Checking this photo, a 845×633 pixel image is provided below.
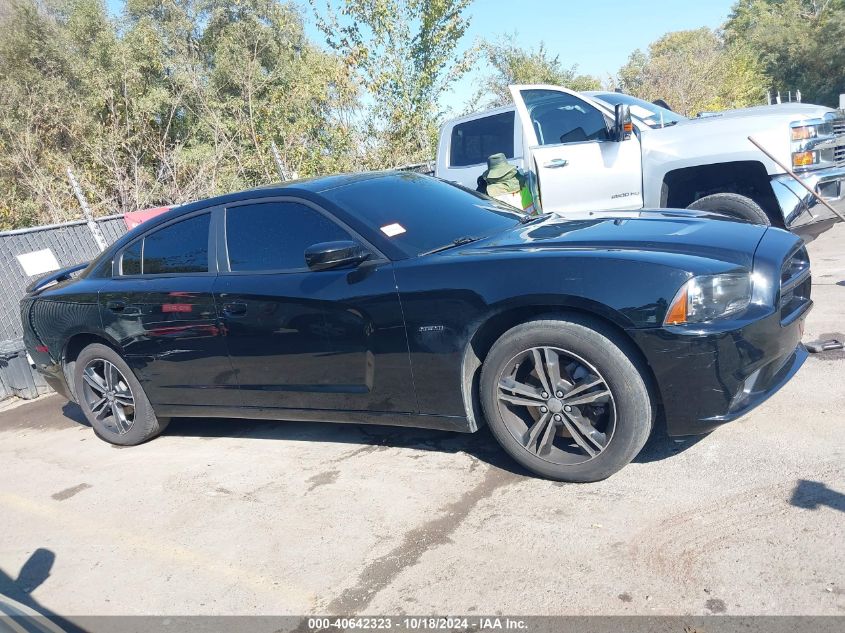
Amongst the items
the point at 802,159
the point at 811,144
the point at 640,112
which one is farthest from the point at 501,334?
the point at 640,112

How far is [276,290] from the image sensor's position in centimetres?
409

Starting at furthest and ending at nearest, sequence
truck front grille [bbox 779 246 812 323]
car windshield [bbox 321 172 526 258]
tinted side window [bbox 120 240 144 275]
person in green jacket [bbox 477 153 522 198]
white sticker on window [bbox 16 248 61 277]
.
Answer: white sticker on window [bbox 16 248 61 277] < person in green jacket [bbox 477 153 522 198] < tinted side window [bbox 120 240 144 275] < car windshield [bbox 321 172 526 258] < truck front grille [bbox 779 246 812 323]

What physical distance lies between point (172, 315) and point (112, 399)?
1077mm

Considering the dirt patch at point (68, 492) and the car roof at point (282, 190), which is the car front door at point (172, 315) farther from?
the dirt patch at point (68, 492)

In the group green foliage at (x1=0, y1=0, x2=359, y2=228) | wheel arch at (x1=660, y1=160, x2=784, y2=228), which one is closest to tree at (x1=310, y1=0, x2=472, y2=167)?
green foliage at (x1=0, y1=0, x2=359, y2=228)

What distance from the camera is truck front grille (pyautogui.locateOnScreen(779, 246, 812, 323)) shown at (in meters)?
3.32

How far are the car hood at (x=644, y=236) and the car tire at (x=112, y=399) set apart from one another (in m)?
2.70

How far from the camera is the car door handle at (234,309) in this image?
422 cm

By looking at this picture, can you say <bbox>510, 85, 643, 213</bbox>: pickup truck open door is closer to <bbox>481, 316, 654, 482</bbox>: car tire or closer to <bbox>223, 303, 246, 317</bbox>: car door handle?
<bbox>223, 303, 246, 317</bbox>: car door handle

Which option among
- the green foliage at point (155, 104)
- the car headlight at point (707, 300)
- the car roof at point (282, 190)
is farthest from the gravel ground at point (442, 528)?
the green foliage at point (155, 104)

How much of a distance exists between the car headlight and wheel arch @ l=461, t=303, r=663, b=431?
0.76 ft

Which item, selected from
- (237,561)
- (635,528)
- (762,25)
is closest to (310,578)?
(237,561)

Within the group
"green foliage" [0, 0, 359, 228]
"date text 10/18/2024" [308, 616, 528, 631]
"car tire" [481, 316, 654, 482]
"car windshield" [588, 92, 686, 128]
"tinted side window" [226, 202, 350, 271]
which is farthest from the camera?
"green foliage" [0, 0, 359, 228]

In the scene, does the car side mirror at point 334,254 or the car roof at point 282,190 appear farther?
the car roof at point 282,190
